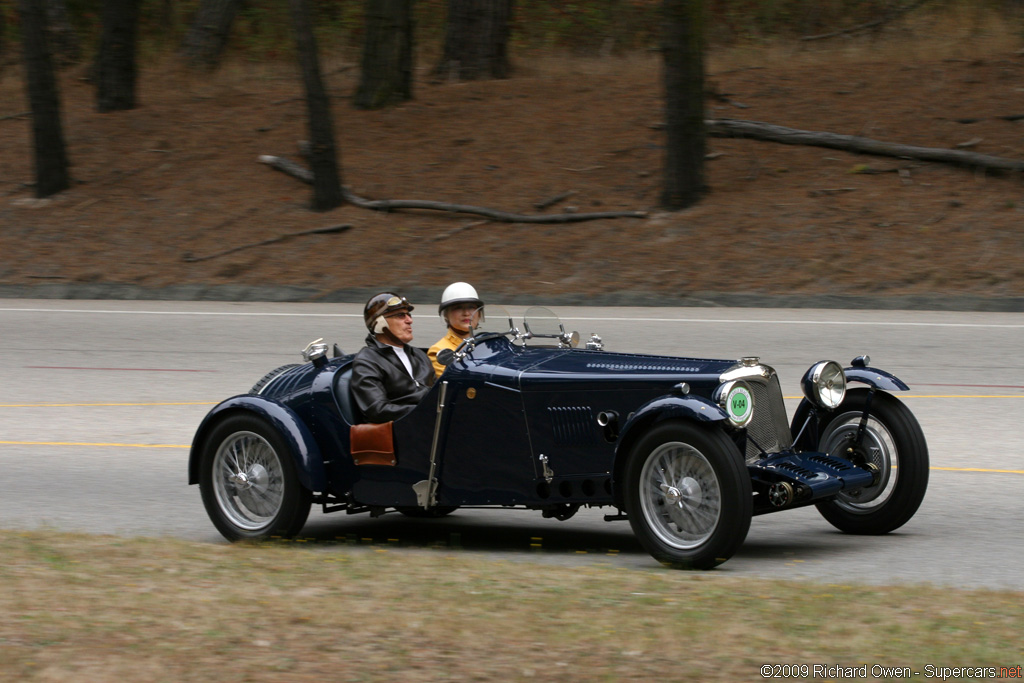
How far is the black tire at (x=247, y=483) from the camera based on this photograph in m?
7.02

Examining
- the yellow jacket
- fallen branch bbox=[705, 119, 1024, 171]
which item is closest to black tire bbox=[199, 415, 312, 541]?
the yellow jacket

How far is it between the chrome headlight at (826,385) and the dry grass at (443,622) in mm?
1444

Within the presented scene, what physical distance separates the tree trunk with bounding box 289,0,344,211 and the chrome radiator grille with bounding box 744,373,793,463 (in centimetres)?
1495

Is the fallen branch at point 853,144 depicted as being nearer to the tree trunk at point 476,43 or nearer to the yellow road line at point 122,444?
the tree trunk at point 476,43

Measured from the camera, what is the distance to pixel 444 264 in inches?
741

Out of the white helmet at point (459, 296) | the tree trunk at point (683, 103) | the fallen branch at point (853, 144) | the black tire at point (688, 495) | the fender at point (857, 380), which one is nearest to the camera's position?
the black tire at point (688, 495)

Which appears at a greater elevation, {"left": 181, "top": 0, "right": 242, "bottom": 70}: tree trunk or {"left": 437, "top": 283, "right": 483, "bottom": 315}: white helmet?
{"left": 181, "top": 0, "right": 242, "bottom": 70}: tree trunk

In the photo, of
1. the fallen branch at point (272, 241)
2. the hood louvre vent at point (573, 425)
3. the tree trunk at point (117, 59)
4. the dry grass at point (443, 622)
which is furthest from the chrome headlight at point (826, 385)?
the tree trunk at point (117, 59)

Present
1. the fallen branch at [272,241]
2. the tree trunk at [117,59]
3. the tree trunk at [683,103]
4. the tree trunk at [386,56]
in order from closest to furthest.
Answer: the tree trunk at [683,103], the fallen branch at [272,241], the tree trunk at [386,56], the tree trunk at [117,59]

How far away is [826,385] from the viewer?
6.95 metres

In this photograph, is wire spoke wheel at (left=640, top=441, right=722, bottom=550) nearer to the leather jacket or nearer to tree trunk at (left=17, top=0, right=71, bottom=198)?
the leather jacket

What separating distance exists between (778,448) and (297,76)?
23692 millimetres

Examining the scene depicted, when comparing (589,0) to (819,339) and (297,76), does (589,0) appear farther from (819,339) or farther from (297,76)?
(819,339)

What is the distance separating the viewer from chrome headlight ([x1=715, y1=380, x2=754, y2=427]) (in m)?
6.15
